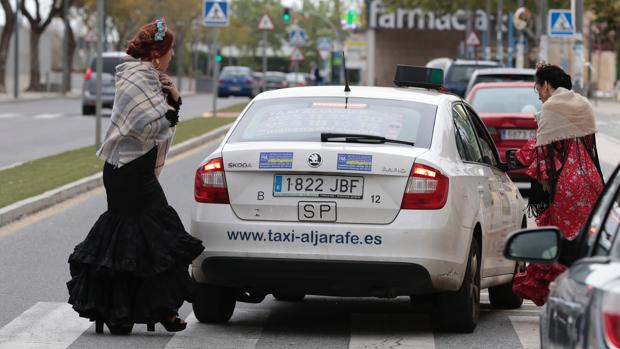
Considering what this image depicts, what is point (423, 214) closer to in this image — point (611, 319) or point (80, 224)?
point (611, 319)

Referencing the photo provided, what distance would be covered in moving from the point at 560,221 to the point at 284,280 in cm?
187

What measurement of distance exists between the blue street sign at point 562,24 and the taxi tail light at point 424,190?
23.0 m

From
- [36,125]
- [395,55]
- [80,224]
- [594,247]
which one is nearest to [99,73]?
[80,224]

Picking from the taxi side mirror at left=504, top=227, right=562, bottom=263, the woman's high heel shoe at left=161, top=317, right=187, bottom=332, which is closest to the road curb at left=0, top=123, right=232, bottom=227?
the woman's high heel shoe at left=161, top=317, right=187, bottom=332

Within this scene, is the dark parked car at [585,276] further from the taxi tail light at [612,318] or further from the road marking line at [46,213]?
the road marking line at [46,213]

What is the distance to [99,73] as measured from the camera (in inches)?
909

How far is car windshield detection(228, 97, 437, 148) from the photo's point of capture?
28.5 ft

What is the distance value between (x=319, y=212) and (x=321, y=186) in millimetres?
139

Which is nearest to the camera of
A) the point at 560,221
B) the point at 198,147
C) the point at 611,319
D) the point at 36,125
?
the point at 611,319

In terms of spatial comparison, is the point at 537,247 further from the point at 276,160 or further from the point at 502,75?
the point at 502,75

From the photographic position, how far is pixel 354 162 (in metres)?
8.33

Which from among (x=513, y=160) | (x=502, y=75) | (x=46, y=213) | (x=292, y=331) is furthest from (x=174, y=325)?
(x=502, y=75)

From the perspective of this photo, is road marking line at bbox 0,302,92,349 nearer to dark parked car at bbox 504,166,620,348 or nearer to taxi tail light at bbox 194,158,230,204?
taxi tail light at bbox 194,158,230,204

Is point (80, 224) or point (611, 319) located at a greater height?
point (611, 319)
